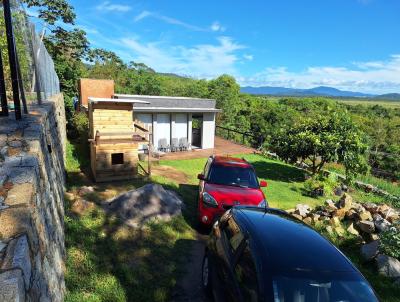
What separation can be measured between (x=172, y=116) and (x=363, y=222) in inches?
534

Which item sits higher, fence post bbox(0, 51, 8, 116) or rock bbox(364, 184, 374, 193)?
fence post bbox(0, 51, 8, 116)

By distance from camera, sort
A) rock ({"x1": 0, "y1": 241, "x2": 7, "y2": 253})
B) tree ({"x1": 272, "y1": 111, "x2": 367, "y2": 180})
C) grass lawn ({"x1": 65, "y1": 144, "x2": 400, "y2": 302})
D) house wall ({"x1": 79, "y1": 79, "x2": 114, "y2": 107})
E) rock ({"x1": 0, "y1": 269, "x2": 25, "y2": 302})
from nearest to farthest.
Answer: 1. rock ({"x1": 0, "y1": 269, "x2": 25, "y2": 302})
2. rock ({"x1": 0, "y1": 241, "x2": 7, "y2": 253})
3. grass lawn ({"x1": 65, "y1": 144, "x2": 400, "y2": 302})
4. tree ({"x1": 272, "y1": 111, "x2": 367, "y2": 180})
5. house wall ({"x1": 79, "y1": 79, "x2": 114, "y2": 107})

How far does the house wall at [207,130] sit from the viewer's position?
21.0 meters

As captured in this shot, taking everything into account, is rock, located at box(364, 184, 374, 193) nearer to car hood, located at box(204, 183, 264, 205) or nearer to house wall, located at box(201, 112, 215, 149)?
house wall, located at box(201, 112, 215, 149)

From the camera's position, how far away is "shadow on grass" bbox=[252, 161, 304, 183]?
1586cm

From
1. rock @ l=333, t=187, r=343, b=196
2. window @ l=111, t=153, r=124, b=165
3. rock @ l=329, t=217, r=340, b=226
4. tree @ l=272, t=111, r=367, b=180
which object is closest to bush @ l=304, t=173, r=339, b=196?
rock @ l=333, t=187, r=343, b=196

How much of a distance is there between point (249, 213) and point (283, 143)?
1216 centimetres

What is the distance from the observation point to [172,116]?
19625 mm

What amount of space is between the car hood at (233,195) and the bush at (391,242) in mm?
2976

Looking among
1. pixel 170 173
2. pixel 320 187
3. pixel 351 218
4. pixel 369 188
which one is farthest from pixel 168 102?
pixel 351 218

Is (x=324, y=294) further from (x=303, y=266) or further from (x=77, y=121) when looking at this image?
(x=77, y=121)

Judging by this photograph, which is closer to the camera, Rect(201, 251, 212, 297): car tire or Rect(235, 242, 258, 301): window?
Rect(235, 242, 258, 301): window

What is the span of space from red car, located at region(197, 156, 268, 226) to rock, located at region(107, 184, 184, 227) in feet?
3.31

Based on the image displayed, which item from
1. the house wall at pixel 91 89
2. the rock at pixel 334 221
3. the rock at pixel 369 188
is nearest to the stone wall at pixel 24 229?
the rock at pixel 334 221
